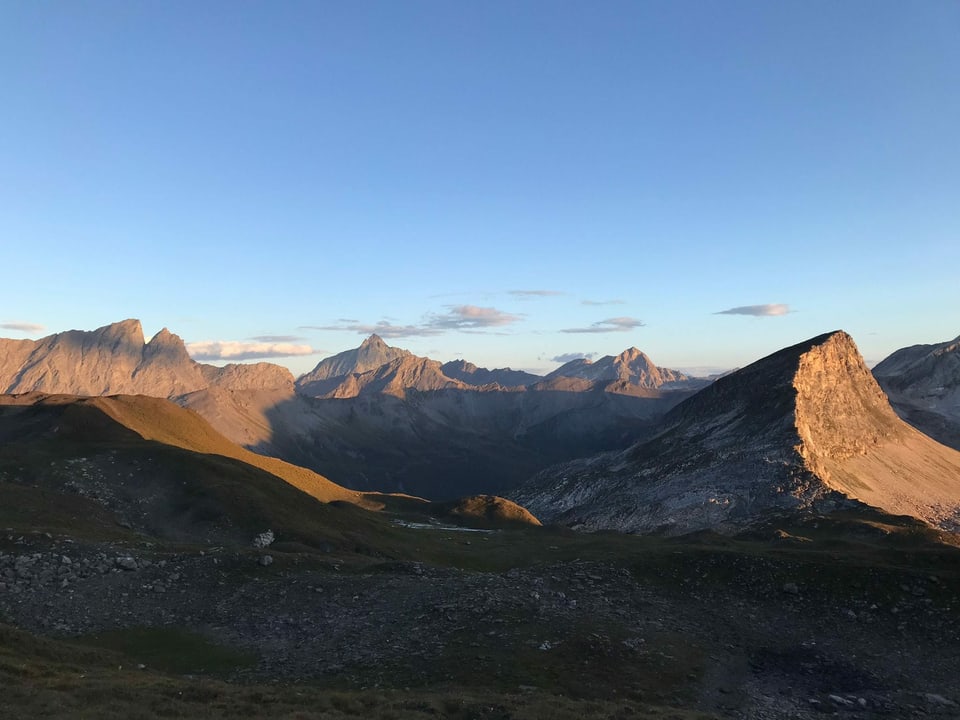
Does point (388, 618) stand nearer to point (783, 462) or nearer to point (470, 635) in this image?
point (470, 635)

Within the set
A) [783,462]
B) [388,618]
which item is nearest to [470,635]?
[388,618]

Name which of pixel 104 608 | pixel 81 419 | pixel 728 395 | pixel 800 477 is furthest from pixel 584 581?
pixel 728 395

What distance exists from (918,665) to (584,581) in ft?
71.0

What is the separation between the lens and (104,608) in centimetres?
4016

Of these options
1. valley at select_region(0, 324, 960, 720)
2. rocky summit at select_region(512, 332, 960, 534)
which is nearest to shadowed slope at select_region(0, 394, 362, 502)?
valley at select_region(0, 324, 960, 720)

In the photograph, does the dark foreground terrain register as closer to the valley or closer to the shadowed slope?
the valley

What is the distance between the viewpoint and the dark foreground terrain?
27.0m

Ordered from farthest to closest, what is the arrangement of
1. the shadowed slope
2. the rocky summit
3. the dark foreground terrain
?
1. the rocky summit
2. the shadowed slope
3. the dark foreground terrain

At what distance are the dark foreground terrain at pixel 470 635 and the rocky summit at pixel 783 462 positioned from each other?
8637 cm

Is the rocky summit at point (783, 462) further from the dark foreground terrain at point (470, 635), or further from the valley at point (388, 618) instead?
the dark foreground terrain at point (470, 635)

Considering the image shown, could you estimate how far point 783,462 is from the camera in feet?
471

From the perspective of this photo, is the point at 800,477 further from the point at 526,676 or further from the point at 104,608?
the point at 104,608

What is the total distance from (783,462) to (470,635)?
421 feet

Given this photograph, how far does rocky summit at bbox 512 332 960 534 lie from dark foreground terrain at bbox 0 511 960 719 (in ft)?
283
